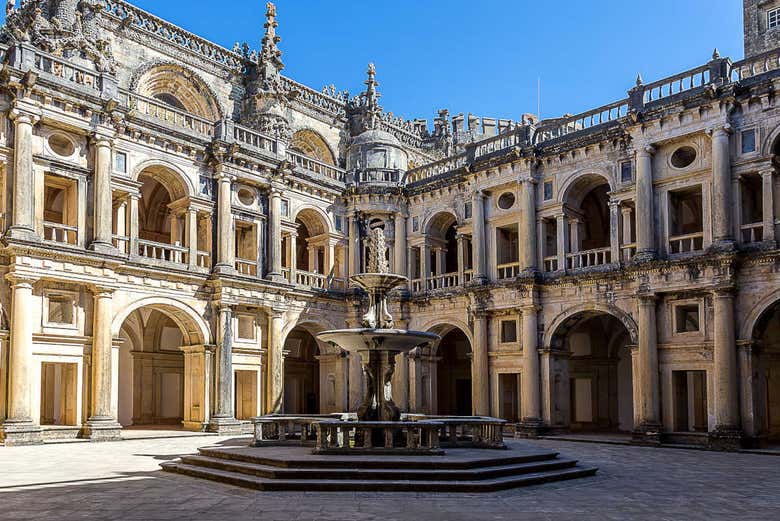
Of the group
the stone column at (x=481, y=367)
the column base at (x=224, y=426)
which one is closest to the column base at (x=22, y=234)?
the column base at (x=224, y=426)

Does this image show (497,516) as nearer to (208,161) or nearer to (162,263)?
(162,263)

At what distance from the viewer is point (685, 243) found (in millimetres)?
27547

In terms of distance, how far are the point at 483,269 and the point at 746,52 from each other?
16.0 meters

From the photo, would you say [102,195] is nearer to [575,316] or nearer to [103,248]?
[103,248]

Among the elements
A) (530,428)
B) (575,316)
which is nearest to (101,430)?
(530,428)

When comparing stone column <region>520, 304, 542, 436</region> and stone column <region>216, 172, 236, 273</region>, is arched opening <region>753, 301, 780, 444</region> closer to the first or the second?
stone column <region>520, 304, 542, 436</region>

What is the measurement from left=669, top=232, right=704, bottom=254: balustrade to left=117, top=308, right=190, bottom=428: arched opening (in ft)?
64.4

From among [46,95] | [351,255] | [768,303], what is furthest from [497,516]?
[351,255]

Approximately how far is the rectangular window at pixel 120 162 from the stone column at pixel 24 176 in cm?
304

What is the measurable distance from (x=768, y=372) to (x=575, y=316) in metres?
6.41

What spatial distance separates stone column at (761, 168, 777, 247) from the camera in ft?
75.6

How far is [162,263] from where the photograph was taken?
27141 mm

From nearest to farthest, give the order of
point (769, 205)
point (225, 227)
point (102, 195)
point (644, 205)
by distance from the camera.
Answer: point (769, 205) < point (102, 195) < point (644, 205) < point (225, 227)

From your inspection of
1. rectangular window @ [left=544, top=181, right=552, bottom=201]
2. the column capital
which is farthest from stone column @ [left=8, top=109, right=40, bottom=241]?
rectangular window @ [left=544, top=181, right=552, bottom=201]
